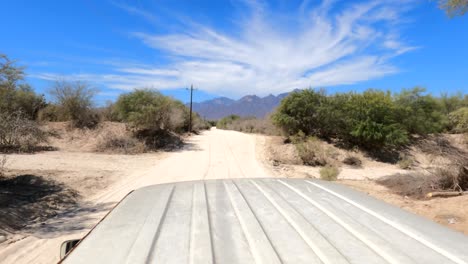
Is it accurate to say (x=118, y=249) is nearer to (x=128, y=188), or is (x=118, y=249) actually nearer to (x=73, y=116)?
(x=128, y=188)

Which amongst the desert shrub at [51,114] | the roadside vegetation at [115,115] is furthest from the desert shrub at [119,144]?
the desert shrub at [51,114]

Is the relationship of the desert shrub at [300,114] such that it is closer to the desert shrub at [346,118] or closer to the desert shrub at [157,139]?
the desert shrub at [346,118]

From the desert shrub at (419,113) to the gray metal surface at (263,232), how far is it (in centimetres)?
2402

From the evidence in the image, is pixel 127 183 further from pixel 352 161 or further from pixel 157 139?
pixel 352 161

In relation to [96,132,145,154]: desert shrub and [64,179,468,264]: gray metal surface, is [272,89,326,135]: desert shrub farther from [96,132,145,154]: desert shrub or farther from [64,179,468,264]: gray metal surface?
[64,179,468,264]: gray metal surface

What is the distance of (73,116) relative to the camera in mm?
22203

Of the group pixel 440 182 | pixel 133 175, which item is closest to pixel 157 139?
pixel 133 175

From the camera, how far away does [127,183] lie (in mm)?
10242

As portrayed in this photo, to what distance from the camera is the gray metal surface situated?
1.42 meters

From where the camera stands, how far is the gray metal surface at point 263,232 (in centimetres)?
142

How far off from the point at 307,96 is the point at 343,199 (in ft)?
67.6

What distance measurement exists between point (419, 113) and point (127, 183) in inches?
915

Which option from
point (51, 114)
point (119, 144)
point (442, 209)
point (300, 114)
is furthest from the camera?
point (51, 114)

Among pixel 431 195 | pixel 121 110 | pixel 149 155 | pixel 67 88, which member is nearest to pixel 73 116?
pixel 67 88
